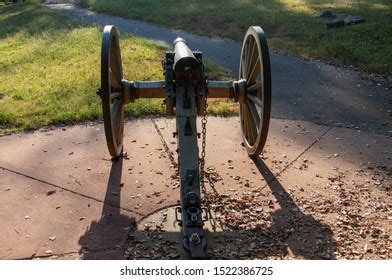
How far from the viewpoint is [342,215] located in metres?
4.56

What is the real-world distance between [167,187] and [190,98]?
111 centimetres

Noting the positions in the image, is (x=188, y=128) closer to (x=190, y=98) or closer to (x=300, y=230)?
(x=190, y=98)

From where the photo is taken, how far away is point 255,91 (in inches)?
207

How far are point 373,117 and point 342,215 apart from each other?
312 cm

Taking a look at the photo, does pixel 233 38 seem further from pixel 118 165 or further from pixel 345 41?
pixel 118 165

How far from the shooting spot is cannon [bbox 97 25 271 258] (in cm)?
366

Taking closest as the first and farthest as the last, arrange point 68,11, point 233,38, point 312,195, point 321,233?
point 321,233
point 312,195
point 233,38
point 68,11

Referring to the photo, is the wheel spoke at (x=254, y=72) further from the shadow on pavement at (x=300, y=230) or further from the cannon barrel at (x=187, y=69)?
the shadow on pavement at (x=300, y=230)

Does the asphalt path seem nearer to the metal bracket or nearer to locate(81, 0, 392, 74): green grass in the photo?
locate(81, 0, 392, 74): green grass

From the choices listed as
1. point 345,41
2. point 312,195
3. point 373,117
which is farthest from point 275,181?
point 345,41

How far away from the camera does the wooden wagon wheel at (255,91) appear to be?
4617mm

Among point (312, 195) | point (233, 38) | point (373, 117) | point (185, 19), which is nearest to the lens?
point (312, 195)

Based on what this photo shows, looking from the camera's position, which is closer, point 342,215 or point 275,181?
point 342,215

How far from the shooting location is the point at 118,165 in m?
5.43
